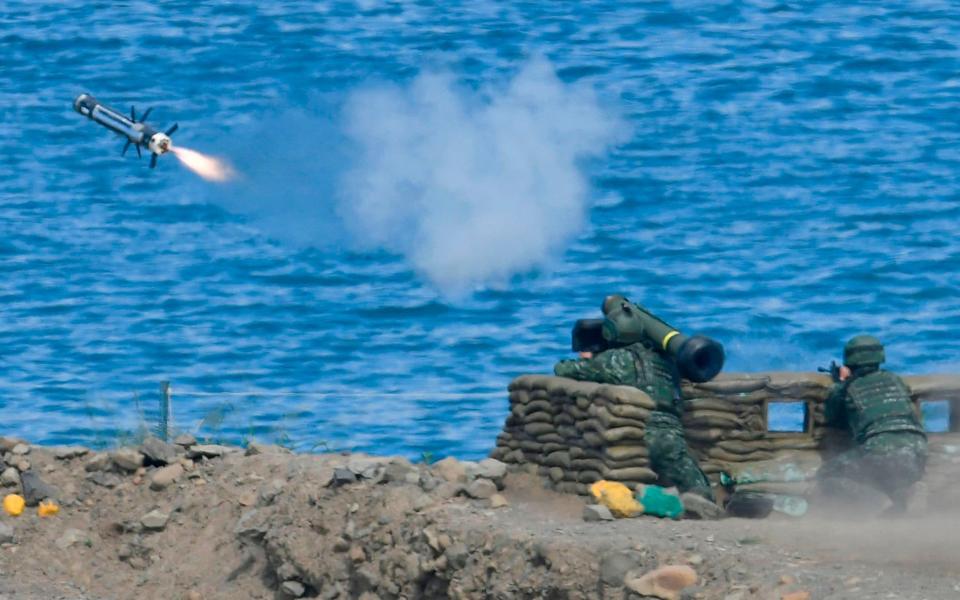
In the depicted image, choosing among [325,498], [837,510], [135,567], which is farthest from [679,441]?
[135,567]

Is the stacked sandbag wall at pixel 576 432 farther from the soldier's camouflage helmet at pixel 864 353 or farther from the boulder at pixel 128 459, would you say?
the boulder at pixel 128 459

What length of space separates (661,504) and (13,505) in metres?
7.35

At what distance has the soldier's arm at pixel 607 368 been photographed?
18844mm

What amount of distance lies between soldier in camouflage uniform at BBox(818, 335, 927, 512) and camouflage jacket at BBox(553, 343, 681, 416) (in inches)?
56.7

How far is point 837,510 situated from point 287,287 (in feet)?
102

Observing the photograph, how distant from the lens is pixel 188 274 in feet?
159

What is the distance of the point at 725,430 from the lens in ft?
63.0

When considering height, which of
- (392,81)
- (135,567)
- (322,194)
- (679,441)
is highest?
(392,81)

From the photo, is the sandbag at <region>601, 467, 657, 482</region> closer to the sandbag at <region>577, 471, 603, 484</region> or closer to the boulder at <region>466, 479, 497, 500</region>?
the sandbag at <region>577, 471, 603, 484</region>

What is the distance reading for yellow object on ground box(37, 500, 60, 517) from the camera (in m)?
21.8

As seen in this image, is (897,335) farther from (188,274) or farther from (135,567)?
(135,567)

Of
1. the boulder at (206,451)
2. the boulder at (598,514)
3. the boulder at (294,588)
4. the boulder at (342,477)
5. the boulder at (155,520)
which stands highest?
the boulder at (206,451)

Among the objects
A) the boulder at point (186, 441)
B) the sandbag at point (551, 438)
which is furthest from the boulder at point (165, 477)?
the sandbag at point (551, 438)

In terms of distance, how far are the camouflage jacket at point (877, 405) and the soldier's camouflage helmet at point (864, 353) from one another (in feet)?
0.35
